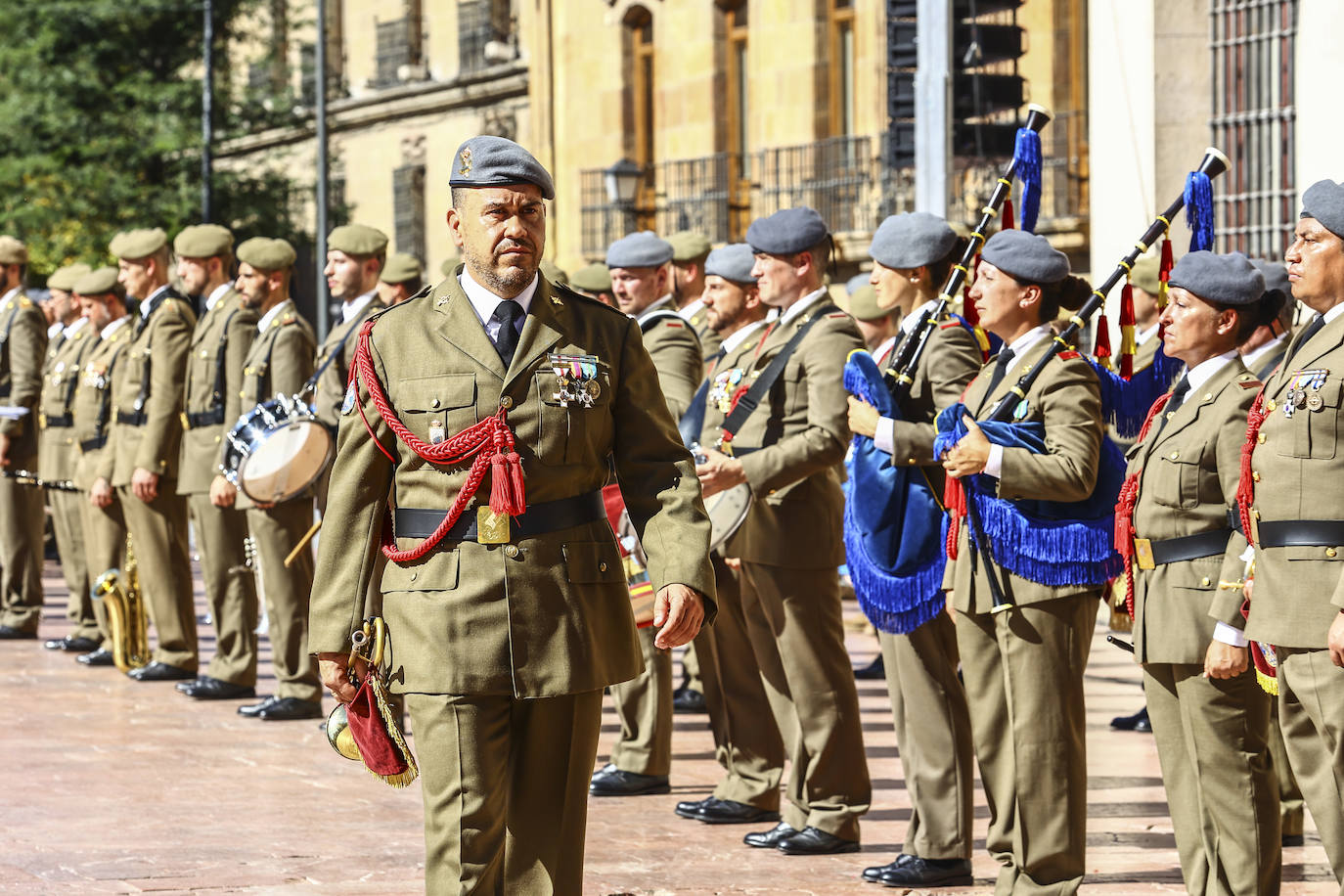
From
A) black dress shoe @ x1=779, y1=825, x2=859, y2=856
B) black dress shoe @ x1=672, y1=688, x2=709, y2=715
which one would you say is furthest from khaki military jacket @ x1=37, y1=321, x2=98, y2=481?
black dress shoe @ x1=779, y1=825, x2=859, y2=856

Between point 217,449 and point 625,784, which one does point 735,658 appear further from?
point 217,449

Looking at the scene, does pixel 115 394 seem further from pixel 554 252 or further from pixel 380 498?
pixel 554 252

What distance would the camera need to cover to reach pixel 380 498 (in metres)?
5.40

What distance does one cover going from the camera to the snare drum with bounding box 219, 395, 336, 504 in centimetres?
1033

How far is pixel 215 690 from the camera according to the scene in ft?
37.5

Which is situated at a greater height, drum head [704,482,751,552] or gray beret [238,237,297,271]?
gray beret [238,237,297,271]

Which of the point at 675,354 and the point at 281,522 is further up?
the point at 675,354

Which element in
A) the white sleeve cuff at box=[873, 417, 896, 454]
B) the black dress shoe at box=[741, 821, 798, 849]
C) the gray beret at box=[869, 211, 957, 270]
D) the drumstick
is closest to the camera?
the white sleeve cuff at box=[873, 417, 896, 454]

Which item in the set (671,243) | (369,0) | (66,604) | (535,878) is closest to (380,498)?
(535,878)

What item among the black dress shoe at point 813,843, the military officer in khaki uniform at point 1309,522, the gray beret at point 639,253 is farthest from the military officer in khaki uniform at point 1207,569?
the gray beret at point 639,253

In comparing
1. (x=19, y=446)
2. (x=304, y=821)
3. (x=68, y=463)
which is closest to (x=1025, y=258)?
(x=304, y=821)

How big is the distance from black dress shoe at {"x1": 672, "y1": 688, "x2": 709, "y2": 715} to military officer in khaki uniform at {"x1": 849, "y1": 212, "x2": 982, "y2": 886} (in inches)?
157

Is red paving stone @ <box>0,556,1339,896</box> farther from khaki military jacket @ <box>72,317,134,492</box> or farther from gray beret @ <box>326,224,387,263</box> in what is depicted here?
gray beret @ <box>326,224,387,263</box>

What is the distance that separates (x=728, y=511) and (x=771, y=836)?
115 centimetres
